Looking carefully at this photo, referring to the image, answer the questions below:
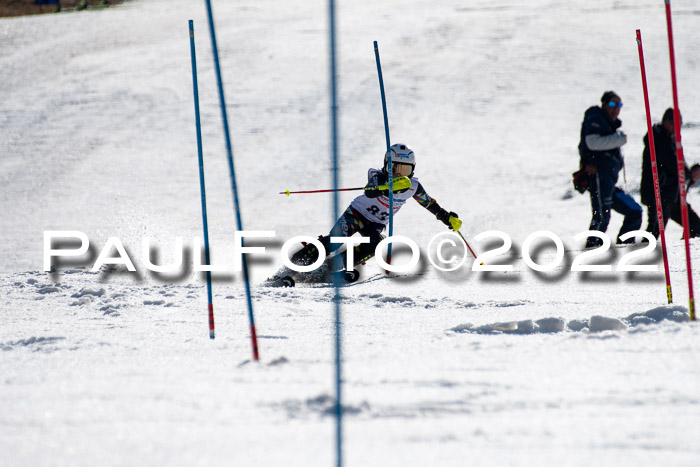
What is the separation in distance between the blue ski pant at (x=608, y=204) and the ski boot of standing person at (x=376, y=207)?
4.29 feet

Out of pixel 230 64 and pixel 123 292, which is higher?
pixel 230 64

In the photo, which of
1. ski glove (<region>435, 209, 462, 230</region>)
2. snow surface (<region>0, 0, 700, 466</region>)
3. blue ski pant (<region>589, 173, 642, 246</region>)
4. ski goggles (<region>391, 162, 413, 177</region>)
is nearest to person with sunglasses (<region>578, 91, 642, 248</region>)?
blue ski pant (<region>589, 173, 642, 246</region>)

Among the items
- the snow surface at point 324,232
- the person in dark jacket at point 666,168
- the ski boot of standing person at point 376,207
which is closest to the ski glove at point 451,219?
the ski boot of standing person at point 376,207

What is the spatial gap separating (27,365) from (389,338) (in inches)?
73.1

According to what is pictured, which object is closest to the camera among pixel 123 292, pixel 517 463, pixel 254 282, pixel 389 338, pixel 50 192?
pixel 517 463

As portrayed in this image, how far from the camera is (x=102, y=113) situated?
15438 mm

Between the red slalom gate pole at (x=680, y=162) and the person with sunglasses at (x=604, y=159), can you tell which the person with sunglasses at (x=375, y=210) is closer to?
the person with sunglasses at (x=604, y=159)

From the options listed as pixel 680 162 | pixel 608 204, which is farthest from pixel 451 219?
pixel 680 162

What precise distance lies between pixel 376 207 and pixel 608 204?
210 cm

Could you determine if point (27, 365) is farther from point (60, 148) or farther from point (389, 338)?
point (60, 148)

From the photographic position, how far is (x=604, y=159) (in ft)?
23.3

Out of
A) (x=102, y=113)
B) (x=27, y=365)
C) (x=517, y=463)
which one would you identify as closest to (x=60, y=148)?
(x=102, y=113)

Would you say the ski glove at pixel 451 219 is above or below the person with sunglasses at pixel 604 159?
below

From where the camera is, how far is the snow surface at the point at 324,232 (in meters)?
2.72
